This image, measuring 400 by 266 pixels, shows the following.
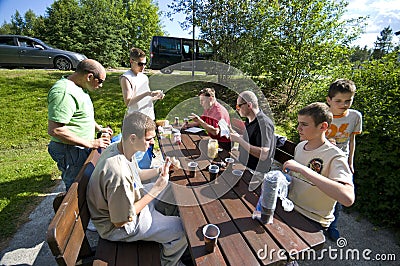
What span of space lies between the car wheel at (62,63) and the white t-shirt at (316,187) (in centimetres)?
1092

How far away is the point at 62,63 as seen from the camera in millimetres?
9344

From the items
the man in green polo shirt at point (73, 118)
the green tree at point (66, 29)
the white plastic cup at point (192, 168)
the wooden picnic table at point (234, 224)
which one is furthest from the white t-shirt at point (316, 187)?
the green tree at point (66, 29)

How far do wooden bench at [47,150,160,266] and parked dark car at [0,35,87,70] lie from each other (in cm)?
987

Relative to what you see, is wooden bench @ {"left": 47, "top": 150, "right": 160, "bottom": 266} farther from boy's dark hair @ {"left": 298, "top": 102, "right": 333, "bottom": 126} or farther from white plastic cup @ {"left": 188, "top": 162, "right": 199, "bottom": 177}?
boy's dark hair @ {"left": 298, "top": 102, "right": 333, "bottom": 126}

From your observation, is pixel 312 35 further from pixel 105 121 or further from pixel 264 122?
pixel 105 121

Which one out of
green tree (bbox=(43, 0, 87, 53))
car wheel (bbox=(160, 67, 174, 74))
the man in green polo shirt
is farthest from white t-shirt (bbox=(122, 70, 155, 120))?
green tree (bbox=(43, 0, 87, 53))

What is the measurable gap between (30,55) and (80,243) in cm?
1096

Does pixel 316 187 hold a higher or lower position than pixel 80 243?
higher

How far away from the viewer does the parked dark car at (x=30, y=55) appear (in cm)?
871

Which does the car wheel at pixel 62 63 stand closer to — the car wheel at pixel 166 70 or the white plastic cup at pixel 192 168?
the car wheel at pixel 166 70

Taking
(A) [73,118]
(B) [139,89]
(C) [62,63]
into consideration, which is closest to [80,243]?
(A) [73,118]

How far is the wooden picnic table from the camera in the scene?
1.20 meters

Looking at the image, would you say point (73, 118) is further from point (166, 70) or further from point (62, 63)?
point (166, 70)

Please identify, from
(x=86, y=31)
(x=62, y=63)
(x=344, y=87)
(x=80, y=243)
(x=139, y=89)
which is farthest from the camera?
(x=86, y=31)
